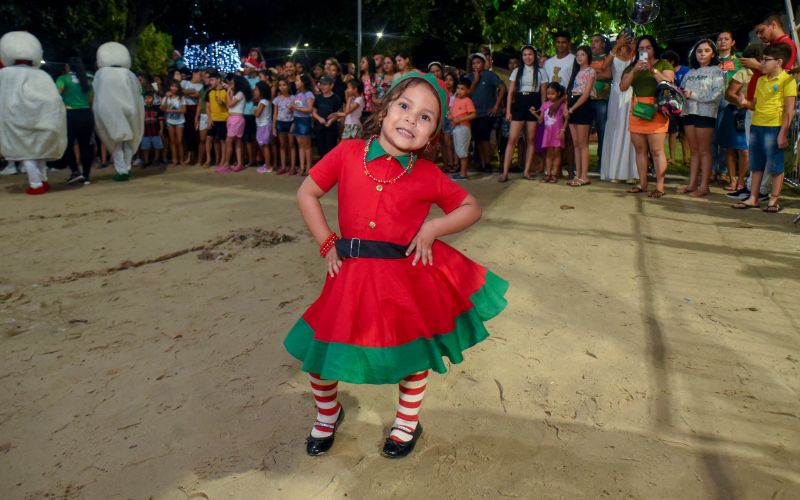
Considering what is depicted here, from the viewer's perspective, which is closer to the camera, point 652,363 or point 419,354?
point 419,354

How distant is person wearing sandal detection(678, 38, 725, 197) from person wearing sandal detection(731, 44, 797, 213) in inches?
13.4

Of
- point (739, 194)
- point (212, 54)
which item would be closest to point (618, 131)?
point (739, 194)

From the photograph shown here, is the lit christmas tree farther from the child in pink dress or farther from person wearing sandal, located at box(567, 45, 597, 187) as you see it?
person wearing sandal, located at box(567, 45, 597, 187)

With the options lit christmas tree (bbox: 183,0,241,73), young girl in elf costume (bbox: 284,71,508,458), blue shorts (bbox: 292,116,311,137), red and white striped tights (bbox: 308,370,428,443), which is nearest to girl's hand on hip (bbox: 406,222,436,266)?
young girl in elf costume (bbox: 284,71,508,458)

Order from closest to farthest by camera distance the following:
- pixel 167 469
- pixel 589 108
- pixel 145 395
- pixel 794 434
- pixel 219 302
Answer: pixel 167 469, pixel 794 434, pixel 145 395, pixel 219 302, pixel 589 108

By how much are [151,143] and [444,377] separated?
9330 mm

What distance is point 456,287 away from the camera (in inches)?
91.0

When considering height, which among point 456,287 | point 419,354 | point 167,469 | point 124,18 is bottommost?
point 167,469

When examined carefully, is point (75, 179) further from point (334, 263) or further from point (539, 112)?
point (334, 263)

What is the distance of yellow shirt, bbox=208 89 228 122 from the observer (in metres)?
10.2

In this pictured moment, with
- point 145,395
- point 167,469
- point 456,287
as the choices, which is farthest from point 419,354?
point 145,395

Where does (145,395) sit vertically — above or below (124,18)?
below

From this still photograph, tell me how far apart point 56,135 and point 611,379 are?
7.65 m

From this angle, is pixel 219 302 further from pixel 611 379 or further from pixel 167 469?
pixel 611 379
